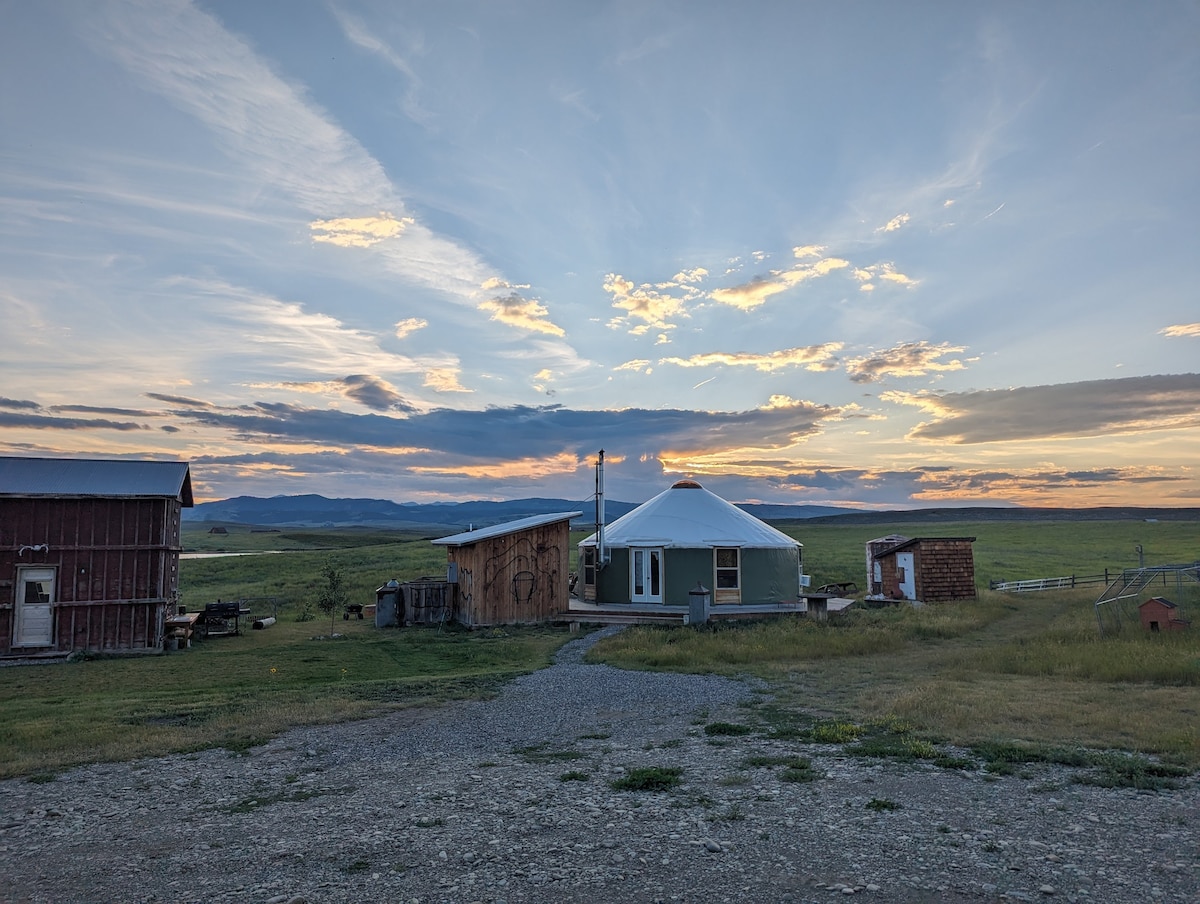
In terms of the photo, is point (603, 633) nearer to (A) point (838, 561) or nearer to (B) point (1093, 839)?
(B) point (1093, 839)

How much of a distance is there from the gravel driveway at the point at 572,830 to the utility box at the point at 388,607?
13760 millimetres

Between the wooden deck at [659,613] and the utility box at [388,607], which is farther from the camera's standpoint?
the utility box at [388,607]

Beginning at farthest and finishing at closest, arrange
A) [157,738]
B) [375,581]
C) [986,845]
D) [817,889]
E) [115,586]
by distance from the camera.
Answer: [375,581] < [115,586] < [157,738] < [986,845] < [817,889]

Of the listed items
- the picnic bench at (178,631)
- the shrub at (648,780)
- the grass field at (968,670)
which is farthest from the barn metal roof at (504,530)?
the shrub at (648,780)

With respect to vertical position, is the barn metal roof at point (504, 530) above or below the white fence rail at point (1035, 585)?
above

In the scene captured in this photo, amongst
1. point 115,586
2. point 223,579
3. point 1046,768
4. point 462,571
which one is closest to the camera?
point 1046,768

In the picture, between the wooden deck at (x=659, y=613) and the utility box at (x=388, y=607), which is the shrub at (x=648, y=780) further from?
the utility box at (x=388, y=607)

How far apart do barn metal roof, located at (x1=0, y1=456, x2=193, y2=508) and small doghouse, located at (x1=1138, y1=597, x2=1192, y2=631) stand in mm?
22784

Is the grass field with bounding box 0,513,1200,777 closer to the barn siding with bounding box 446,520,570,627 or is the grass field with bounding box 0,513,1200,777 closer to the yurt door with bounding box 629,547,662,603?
the barn siding with bounding box 446,520,570,627

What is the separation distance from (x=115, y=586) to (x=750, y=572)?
17474 millimetres

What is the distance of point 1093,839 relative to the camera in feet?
19.5

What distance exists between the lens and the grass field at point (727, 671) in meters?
9.48

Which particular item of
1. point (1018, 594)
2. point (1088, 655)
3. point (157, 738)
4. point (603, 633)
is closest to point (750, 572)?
point (603, 633)

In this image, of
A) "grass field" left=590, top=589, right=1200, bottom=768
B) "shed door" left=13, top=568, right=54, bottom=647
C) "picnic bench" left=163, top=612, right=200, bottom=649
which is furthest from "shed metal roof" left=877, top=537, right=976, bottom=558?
"shed door" left=13, top=568, right=54, bottom=647
